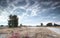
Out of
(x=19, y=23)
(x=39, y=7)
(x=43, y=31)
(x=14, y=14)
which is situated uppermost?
(x=39, y=7)

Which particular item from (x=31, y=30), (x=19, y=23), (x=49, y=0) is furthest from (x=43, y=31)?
(x=49, y=0)

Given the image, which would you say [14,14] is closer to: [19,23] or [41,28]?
[19,23]

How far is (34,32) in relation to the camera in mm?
2445

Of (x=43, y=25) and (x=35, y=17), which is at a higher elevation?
(x=35, y=17)

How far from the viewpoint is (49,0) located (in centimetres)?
254

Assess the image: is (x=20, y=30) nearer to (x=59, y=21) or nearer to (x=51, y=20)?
(x=51, y=20)

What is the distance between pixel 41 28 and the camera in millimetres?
2473

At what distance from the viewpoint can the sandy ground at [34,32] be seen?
238cm

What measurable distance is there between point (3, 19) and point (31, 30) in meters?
0.70

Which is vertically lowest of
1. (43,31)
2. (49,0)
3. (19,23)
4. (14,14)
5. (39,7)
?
(43,31)

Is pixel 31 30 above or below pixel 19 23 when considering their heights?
below

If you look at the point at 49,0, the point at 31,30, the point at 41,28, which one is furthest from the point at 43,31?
the point at 49,0

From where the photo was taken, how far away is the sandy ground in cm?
238

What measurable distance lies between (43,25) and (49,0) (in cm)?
62
